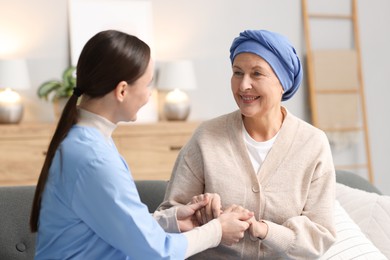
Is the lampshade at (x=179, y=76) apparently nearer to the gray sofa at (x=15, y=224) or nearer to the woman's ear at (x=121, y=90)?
the gray sofa at (x=15, y=224)

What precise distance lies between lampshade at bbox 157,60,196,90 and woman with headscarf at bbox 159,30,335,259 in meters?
3.21

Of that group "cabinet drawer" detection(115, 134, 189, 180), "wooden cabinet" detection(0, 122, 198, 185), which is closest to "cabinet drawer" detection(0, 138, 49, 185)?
"wooden cabinet" detection(0, 122, 198, 185)

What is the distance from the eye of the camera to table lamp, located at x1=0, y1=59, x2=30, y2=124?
17.9 ft

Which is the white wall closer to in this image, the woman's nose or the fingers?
the woman's nose

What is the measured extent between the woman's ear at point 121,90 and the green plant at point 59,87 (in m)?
3.56

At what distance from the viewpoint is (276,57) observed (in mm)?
2557

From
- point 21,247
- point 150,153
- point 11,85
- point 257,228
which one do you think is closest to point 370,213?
point 257,228

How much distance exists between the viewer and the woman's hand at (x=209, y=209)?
2393mm

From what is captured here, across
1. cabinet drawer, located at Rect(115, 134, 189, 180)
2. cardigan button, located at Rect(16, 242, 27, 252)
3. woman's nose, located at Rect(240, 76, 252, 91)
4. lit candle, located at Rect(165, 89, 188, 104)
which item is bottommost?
cabinet drawer, located at Rect(115, 134, 189, 180)

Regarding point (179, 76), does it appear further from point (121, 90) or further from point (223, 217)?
point (121, 90)

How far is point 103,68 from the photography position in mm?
1981

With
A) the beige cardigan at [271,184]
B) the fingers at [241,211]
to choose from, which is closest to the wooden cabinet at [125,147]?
the beige cardigan at [271,184]

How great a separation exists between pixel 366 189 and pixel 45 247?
66.8 inches

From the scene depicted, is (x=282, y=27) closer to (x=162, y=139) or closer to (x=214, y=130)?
(x=162, y=139)
